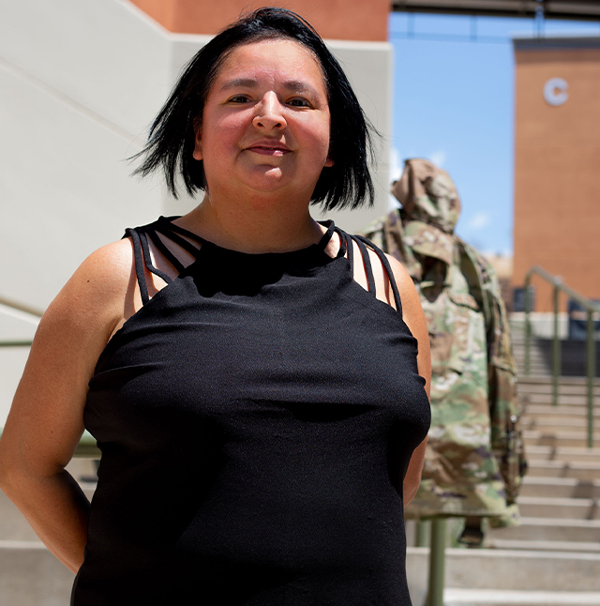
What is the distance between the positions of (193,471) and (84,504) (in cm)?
31

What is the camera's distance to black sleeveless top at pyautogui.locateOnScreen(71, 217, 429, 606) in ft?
3.54

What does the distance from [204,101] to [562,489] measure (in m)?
4.82

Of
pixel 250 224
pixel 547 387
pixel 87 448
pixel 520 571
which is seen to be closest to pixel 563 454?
pixel 547 387

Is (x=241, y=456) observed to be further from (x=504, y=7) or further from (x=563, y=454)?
(x=504, y=7)

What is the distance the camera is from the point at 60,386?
3.82 feet

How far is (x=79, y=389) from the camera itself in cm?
117

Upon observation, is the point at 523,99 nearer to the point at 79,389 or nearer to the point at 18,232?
the point at 18,232

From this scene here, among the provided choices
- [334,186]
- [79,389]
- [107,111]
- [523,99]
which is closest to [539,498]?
[107,111]

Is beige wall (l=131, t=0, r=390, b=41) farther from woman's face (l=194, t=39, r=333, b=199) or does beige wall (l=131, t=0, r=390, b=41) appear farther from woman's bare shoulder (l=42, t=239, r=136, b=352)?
woman's bare shoulder (l=42, t=239, r=136, b=352)

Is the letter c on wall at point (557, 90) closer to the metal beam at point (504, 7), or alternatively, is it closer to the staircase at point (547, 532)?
the metal beam at point (504, 7)

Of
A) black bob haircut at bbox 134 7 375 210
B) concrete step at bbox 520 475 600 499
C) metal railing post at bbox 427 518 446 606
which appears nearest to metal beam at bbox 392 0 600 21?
concrete step at bbox 520 475 600 499

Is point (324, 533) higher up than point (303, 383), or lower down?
lower down

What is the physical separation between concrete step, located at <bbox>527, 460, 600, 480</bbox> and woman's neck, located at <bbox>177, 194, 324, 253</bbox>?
192 inches

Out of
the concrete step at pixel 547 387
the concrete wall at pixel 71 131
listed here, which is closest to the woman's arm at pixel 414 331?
the concrete wall at pixel 71 131
